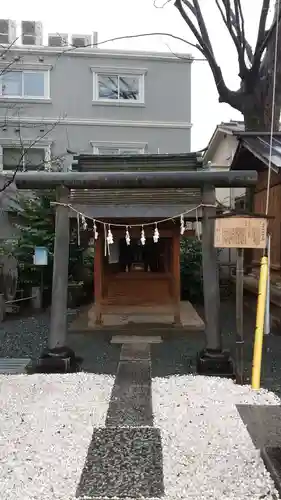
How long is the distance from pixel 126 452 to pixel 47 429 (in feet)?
2.68

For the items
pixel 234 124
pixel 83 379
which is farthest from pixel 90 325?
pixel 234 124

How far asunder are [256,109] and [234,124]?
6.35 metres

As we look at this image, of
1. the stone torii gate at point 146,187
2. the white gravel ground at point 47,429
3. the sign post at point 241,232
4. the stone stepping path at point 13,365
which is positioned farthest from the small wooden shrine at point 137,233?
the stone stepping path at point 13,365

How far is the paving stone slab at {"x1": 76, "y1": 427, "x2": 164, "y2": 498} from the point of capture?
10.0 ft

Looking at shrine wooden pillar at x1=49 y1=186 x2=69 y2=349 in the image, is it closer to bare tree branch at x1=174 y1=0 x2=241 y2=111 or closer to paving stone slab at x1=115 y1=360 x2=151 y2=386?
paving stone slab at x1=115 y1=360 x2=151 y2=386

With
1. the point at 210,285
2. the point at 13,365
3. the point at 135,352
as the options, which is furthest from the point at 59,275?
the point at 210,285

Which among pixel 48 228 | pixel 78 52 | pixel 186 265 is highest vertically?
pixel 78 52

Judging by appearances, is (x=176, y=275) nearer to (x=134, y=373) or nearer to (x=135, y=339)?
(x=135, y=339)

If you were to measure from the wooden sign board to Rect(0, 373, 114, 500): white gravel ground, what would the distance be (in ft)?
7.21

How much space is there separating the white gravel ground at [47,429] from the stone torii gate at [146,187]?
66 centimetres

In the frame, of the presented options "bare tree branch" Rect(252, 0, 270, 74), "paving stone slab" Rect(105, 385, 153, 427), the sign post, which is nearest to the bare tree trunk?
"bare tree branch" Rect(252, 0, 270, 74)

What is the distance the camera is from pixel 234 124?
56.9ft

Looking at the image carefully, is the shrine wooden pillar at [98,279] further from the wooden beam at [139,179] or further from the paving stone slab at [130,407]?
the paving stone slab at [130,407]

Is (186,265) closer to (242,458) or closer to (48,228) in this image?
(48,228)
